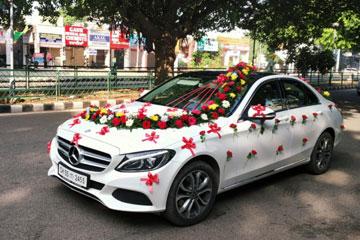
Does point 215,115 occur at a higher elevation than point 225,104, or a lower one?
lower

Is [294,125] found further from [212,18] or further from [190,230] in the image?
[212,18]

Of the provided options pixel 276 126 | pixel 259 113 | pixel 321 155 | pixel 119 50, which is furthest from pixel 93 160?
pixel 119 50

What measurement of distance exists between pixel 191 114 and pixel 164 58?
12.0 meters

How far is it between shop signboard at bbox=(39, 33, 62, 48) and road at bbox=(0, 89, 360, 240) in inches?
1392

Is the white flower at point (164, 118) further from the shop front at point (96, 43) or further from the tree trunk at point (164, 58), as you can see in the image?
the shop front at point (96, 43)

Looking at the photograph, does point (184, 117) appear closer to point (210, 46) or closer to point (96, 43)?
point (96, 43)

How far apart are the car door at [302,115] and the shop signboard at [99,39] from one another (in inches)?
1507

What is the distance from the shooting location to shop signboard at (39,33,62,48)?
125ft

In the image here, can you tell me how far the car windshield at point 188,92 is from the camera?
4445 mm

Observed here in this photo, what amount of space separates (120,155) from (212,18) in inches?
628

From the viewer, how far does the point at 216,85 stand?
4645 millimetres

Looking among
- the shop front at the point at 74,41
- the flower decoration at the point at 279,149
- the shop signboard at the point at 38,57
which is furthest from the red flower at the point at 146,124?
the shop front at the point at 74,41

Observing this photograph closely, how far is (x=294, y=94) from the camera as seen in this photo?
16.7 ft

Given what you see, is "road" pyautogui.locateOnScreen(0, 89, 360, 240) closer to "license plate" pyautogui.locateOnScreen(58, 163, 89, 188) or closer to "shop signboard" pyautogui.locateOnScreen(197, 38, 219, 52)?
"license plate" pyautogui.locateOnScreen(58, 163, 89, 188)
